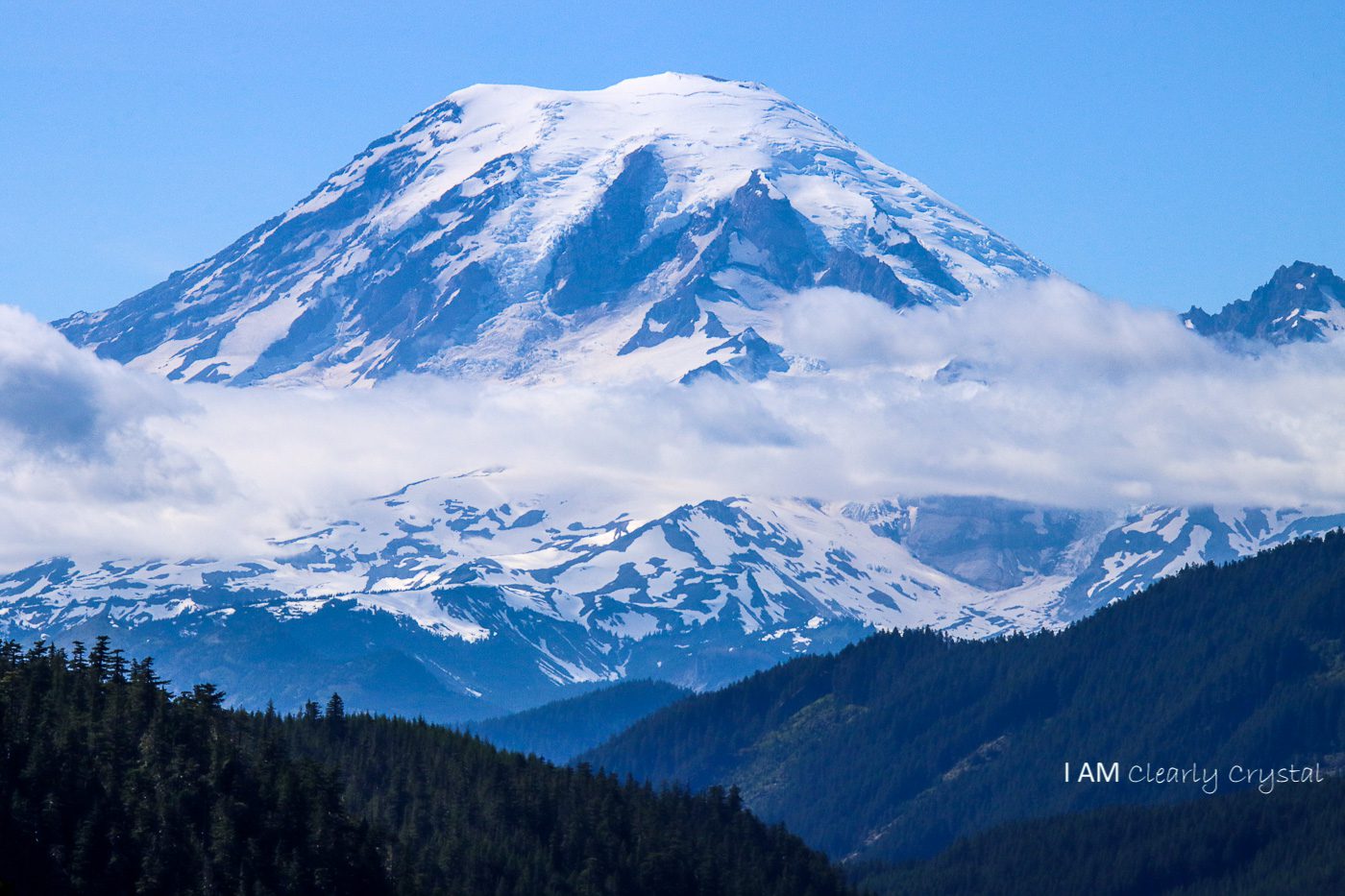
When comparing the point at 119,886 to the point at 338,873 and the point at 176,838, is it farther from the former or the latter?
the point at 338,873

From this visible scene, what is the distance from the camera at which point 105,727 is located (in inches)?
7653

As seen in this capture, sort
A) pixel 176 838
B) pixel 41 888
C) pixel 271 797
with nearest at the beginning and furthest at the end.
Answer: pixel 41 888 → pixel 176 838 → pixel 271 797

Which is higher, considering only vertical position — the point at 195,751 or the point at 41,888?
the point at 195,751

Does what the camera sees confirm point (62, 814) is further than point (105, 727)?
No

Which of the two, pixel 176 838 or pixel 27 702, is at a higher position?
pixel 27 702

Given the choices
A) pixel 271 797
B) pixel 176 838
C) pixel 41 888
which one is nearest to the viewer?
pixel 41 888

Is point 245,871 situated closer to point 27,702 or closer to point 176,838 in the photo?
point 176,838

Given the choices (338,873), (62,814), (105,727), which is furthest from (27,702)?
(338,873)

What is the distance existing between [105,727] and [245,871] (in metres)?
21.8

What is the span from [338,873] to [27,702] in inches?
1279

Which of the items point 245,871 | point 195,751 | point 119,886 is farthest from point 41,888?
point 195,751

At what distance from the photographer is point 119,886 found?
175 meters

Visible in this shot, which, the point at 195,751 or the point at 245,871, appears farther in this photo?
the point at 195,751

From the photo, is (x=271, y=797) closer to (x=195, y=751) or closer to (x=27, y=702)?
(x=195, y=751)
